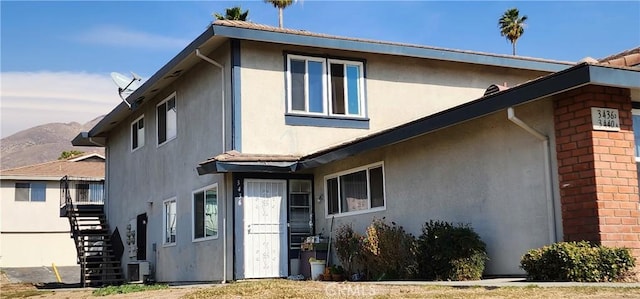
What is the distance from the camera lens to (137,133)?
24.6 metres

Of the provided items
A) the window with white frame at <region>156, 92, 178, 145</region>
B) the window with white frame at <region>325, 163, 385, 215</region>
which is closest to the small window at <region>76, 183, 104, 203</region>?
the window with white frame at <region>156, 92, 178, 145</region>

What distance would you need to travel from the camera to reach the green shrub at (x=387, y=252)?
1366cm

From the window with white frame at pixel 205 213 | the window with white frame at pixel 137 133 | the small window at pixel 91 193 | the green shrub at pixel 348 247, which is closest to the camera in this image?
the green shrub at pixel 348 247

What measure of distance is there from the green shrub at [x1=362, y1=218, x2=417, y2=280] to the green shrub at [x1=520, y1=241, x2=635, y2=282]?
3.45 meters

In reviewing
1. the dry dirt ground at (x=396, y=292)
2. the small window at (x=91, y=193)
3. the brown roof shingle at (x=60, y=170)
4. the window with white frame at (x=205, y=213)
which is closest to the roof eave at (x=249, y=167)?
the window with white frame at (x=205, y=213)

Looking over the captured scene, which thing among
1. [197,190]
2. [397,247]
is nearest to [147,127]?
[197,190]

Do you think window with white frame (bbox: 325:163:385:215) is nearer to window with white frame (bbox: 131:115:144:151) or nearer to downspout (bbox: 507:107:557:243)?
downspout (bbox: 507:107:557:243)

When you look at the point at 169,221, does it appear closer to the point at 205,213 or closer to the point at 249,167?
the point at 205,213

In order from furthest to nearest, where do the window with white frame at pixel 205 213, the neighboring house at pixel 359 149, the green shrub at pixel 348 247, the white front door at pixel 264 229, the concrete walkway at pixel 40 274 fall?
the concrete walkway at pixel 40 274, the window with white frame at pixel 205 213, the white front door at pixel 264 229, the green shrub at pixel 348 247, the neighboring house at pixel 359 149

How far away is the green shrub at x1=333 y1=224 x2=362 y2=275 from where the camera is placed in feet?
48.8

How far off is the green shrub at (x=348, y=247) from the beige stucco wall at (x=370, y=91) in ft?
7.86

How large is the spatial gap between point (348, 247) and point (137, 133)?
460 inches

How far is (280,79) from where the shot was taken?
679 inches

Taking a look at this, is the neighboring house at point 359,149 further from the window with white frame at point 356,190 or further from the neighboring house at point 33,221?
the neighboring house at point 33,221
